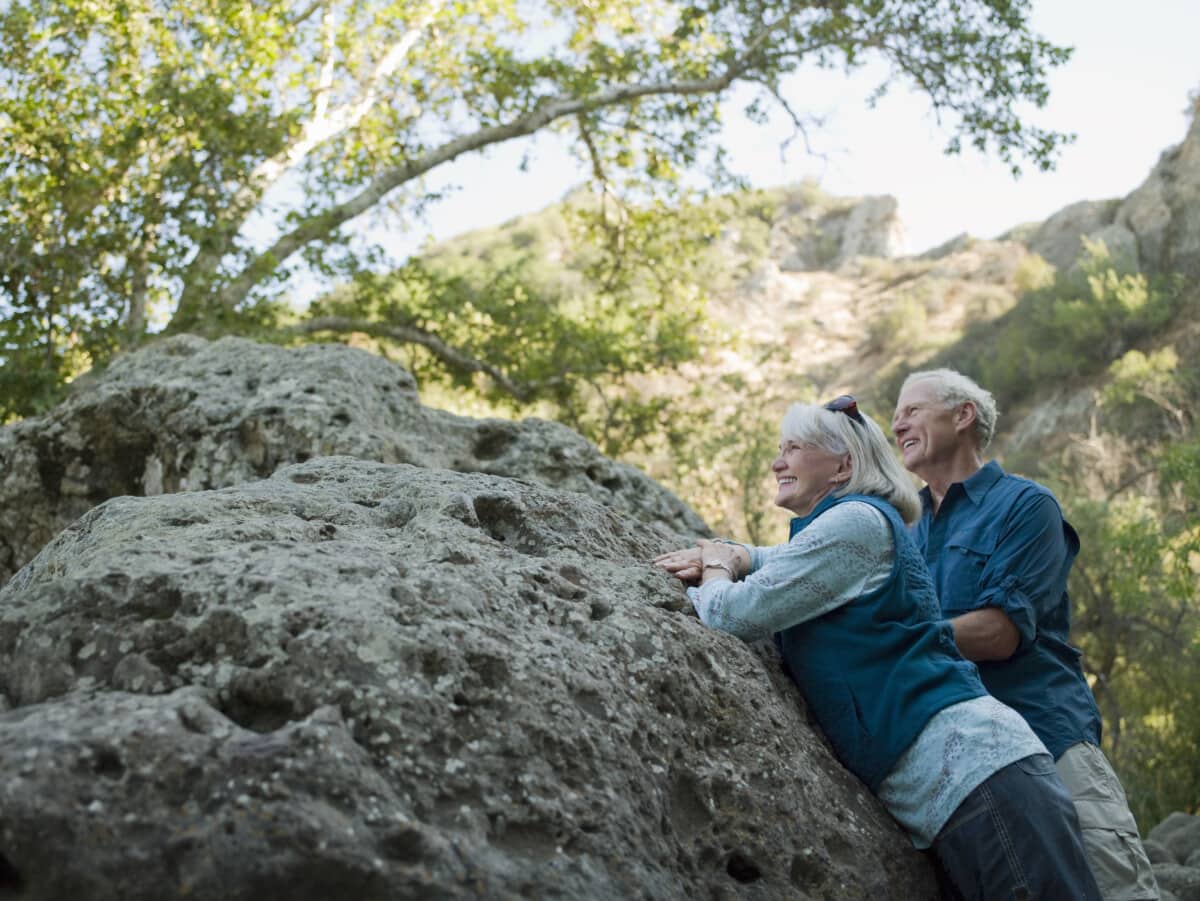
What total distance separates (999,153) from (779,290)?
100 ft

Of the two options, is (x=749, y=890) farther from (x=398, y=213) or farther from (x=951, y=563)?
(x=398, y=213)

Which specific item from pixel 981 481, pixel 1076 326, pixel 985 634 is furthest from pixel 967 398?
pixel 1076 326

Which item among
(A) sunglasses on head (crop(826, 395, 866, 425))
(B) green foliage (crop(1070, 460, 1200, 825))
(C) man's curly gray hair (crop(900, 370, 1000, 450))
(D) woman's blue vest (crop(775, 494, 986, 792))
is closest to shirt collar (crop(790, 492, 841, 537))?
(D) woman's blue vest (crop(775, 494, 986, 792))

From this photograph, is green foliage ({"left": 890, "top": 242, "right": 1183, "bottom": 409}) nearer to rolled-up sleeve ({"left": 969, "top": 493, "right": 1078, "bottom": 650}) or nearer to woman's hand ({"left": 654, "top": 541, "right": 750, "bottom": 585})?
rolled-up sleeve ({"left": 969, "top": 493, "right": 1078, "bottom": 650})

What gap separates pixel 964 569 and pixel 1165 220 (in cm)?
2604

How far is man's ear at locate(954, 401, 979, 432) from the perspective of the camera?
3.81 metres

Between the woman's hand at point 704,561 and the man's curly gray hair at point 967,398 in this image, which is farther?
the man's curly gray hair at point 967,398

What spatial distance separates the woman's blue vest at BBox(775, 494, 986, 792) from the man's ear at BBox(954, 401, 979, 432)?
102 cm

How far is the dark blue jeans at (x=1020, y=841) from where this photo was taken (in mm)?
2545

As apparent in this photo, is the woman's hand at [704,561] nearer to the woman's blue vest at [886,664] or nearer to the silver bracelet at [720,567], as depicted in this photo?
the silver bracelet at [720,567]

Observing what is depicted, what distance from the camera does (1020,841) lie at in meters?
2.56

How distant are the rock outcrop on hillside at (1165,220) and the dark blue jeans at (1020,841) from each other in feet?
81.2

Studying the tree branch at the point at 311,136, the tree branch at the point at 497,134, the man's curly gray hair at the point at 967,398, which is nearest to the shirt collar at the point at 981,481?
the man's curly gray hair at the point at 967,398

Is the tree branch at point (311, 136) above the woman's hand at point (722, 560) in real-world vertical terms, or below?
above
